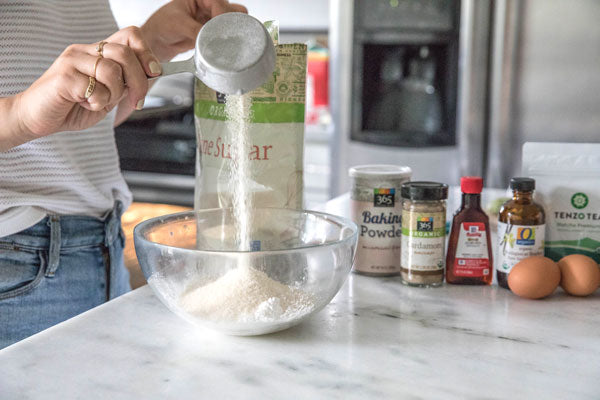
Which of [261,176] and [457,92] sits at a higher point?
[457,92]

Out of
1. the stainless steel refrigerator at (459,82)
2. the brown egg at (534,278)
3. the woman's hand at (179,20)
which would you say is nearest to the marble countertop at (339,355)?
the brown egg at (534,278)

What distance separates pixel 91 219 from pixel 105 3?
0.37m

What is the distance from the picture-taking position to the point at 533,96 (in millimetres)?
2471

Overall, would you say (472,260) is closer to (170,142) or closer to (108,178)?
(108,178)

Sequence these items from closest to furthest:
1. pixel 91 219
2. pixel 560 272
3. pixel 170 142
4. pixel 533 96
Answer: pixel 560 272
pixel 91 219
pixel 533 96
pixel 170 142

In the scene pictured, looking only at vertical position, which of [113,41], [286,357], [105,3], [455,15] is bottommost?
[286,357]

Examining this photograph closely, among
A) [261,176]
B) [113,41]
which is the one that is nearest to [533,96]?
[261,176]

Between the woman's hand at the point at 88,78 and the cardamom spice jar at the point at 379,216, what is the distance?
0.36 m

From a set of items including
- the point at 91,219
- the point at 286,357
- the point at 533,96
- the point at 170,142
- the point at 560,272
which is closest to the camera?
the point at 286,357

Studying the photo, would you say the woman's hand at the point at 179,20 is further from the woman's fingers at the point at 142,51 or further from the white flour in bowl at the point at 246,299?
the white flour in bowl at the point at 246,299

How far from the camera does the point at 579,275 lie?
2.93 ft

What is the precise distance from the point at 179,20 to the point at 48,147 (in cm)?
29

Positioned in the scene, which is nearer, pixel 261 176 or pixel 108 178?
pixel 261 176

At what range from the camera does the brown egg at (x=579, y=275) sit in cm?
89
